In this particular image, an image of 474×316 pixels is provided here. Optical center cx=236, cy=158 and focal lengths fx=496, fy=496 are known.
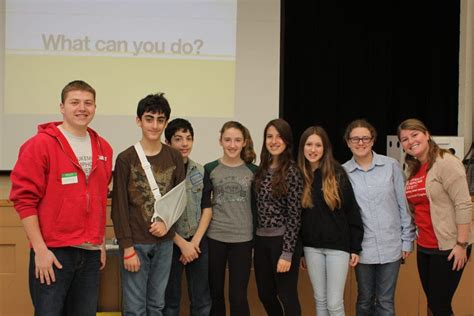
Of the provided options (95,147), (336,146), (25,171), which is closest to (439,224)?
(95,147)

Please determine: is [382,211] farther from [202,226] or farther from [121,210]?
[121,210]

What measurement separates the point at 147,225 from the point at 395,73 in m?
3.97

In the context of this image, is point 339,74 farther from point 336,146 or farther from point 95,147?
point 95,147

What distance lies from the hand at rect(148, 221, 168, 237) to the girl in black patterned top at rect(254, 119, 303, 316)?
21.6 inches

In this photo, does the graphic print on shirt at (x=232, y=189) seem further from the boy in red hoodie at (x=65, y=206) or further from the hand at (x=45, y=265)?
the hand at (x=45, y=265)

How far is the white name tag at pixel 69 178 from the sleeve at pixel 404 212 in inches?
65.0

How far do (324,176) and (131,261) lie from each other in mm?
1077

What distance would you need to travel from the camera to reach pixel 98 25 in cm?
400

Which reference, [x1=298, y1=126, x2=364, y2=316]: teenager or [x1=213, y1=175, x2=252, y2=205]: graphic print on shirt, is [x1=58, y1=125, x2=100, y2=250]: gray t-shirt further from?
[x1=298, y1=126, x2=364, y2=316]: teenager

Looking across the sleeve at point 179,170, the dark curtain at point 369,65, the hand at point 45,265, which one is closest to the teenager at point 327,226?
the sleeve at point 179,170

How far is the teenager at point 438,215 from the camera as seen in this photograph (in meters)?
2.50

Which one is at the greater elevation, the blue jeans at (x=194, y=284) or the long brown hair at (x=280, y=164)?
the long brown hair at (x=280, y=164)

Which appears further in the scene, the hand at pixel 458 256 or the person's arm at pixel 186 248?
the person's arm at pixel 186 248

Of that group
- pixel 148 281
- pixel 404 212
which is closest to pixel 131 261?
pixel 148 281
